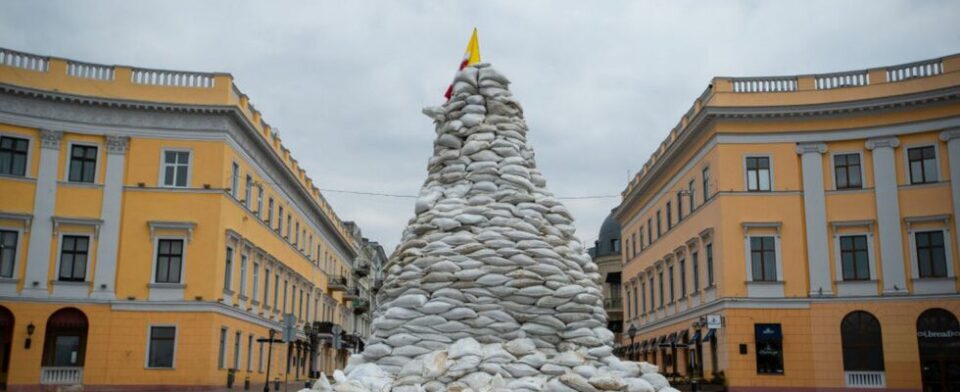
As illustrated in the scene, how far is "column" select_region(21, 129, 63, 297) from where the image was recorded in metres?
29.6

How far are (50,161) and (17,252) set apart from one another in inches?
125

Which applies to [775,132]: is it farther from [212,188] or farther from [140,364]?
[140,364]

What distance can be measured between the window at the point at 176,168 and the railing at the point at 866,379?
23.5m

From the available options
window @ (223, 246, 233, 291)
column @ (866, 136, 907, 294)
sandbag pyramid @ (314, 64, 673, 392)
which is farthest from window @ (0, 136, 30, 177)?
column @ (866, 136, 907, 294)

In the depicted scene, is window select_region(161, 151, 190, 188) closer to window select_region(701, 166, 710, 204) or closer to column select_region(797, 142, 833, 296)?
window select_region(701, 166, 710, 204)

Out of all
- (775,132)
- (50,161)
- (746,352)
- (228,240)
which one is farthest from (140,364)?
(775,132)

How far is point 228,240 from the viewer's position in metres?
32.6

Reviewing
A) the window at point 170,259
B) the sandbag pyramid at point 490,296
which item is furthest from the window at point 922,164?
the sandbag pyramid at point 490,296

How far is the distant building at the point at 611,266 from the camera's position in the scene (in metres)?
64.5

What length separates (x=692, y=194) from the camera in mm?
36125

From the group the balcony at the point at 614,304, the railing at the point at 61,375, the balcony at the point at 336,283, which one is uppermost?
the balcony at the point at 336,283

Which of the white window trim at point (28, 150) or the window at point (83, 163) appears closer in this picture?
the white window trim at point (28, 150)

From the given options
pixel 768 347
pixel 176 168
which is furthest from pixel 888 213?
pixel 176 168

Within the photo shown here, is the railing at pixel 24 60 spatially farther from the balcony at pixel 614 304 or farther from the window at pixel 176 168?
the balcony at pixel 614 304
